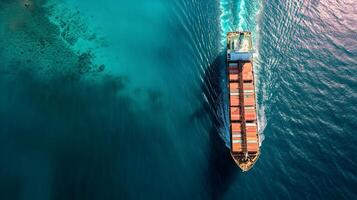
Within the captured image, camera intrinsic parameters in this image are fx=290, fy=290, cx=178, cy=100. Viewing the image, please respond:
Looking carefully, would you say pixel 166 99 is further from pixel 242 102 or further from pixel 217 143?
pixel 242 102

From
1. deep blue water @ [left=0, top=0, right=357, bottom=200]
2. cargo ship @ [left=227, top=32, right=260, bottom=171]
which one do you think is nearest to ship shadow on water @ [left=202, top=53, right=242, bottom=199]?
deep blue water @ [left=0, top=0, right=357, bottom=200]

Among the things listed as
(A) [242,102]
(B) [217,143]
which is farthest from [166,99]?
(A) [242,102]

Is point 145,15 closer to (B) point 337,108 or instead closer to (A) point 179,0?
(A) point 179,0

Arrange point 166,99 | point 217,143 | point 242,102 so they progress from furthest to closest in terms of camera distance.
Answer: point 166,99
point 242,102
point 217,143

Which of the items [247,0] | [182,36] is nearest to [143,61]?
[182,36]

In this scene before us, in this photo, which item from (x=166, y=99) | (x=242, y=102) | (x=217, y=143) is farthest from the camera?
(x=166, y=99)

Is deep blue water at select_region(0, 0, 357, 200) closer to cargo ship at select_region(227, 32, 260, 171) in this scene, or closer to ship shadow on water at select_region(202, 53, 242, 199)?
ship shadow on water at select_region(202, 53, 242, 199)

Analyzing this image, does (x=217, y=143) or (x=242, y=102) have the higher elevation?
(x=242, y=102)
